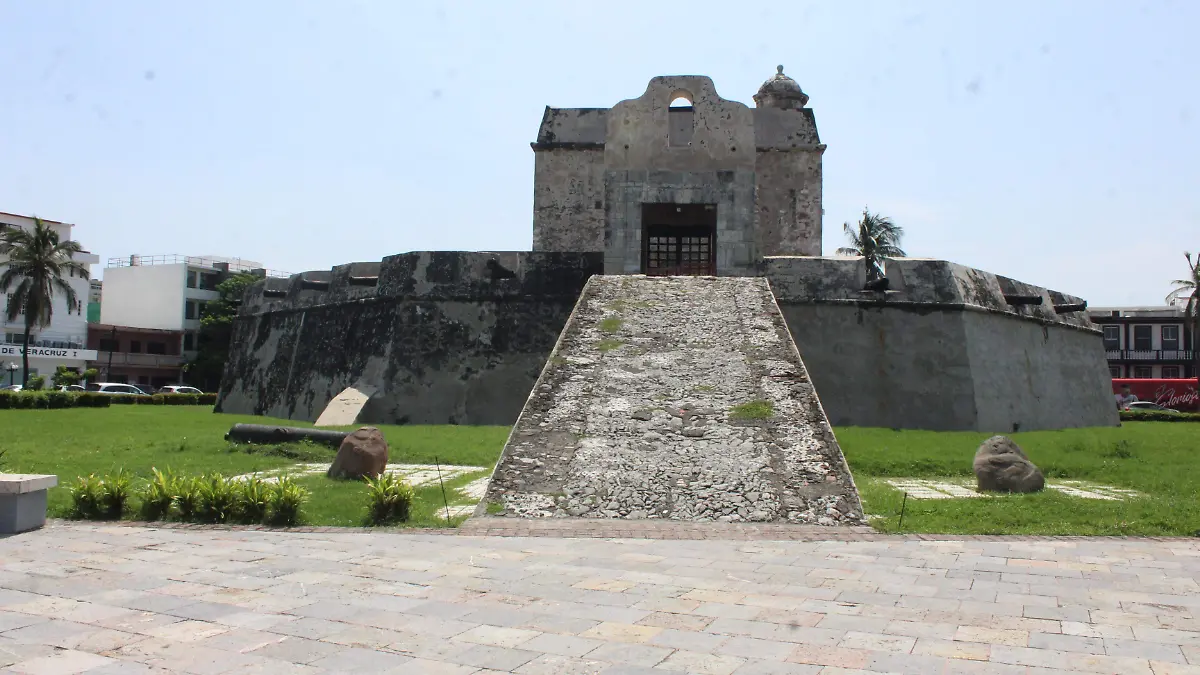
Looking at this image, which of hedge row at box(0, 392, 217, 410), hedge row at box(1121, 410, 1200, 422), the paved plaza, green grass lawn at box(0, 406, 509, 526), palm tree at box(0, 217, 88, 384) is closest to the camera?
the paved plaza

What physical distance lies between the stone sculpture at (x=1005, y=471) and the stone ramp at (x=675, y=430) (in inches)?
65.9

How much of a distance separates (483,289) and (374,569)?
37.9 ft

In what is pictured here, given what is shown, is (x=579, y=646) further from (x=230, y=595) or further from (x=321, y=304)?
(x=321, y=304)

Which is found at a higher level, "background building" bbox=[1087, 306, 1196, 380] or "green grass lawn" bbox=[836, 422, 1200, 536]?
"background building" bbox=[1087, 306, 1196, 380]

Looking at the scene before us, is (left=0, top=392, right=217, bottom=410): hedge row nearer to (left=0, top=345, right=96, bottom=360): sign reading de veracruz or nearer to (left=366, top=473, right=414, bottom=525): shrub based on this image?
(left=0, top=345, right=96, bottom=360): sign reading de veracruz

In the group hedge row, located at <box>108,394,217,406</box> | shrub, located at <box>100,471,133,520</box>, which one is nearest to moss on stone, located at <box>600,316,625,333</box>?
shrub, located at <box>100,471,133,520</box>

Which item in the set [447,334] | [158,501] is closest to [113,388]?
[447,334]

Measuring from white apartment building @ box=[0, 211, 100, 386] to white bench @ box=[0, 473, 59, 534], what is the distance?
32.6 meters

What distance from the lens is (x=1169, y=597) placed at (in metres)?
4.76

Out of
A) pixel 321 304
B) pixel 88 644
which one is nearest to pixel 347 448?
pixel 88 644

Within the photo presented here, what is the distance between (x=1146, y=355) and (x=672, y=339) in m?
44.3

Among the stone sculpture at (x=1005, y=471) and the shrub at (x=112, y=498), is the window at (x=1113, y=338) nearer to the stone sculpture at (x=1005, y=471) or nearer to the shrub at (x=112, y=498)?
the stone sculpture at (x=1005, y=471)

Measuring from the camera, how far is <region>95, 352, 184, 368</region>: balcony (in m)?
40.3

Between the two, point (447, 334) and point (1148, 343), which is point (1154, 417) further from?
point (1148, 343)
